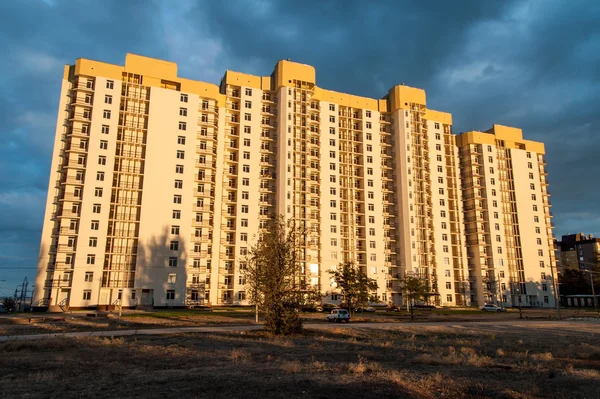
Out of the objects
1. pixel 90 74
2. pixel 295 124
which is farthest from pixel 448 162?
pixel 90 74

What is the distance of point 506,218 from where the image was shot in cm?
11981

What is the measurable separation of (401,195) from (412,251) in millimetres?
14303

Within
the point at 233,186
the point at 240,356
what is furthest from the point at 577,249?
the point at 240,356

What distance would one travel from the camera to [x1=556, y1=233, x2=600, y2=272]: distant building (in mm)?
168250

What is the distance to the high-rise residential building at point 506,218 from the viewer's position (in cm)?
11269

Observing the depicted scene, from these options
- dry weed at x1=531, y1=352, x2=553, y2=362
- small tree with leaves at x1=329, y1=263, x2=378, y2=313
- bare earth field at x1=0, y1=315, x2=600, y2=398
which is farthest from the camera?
small tree with leaves at x1=329, y1=263, x2=378, y2=313

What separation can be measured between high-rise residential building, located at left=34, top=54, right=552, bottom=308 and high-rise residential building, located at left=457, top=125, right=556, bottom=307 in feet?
4.26

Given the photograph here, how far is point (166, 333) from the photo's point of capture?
35.2 metres

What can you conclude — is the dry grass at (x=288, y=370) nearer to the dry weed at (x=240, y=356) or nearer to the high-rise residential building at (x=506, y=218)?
the dry weed at (x=240, y=356)

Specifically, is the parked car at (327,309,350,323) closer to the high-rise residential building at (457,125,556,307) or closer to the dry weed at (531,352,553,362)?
the dry weed at (531,352,553,362)

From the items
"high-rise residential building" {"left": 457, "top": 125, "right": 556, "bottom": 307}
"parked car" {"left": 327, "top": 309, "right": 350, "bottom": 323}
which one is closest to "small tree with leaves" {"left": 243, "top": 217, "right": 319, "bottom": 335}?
"parked car" {"left": 327, "top": 309, "right": 350, "bottom": 323}

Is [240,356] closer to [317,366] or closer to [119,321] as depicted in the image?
[317,366]

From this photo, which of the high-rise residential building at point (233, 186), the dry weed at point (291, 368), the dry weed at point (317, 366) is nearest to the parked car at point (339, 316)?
the high-rise residential building at point (233, 186)

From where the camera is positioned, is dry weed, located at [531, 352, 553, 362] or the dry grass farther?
dry weed, located at [531, 352, 553, 362]
